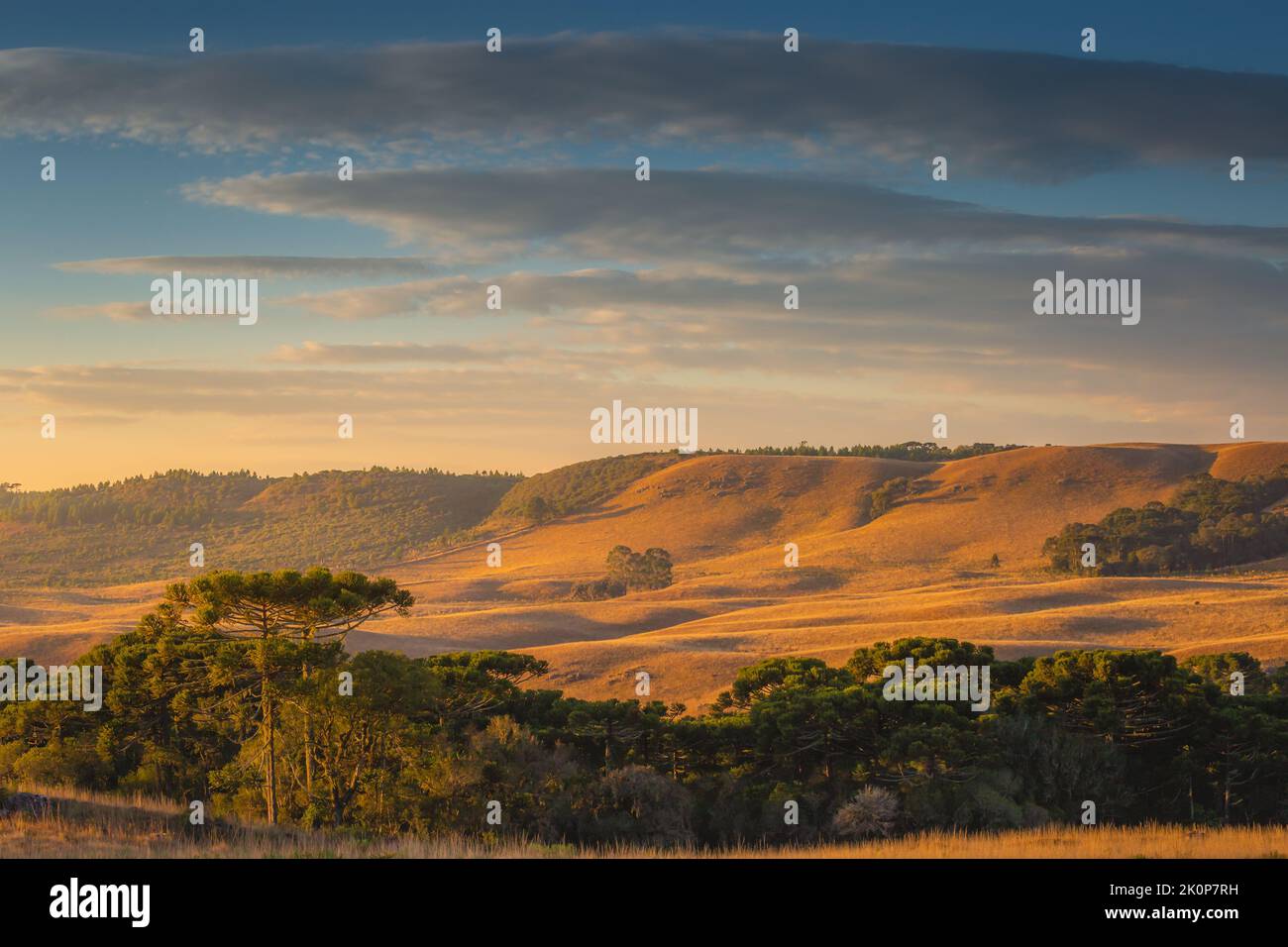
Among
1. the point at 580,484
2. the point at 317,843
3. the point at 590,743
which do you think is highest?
the point at 580,484

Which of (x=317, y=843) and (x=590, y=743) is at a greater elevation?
(x=317, y=843)

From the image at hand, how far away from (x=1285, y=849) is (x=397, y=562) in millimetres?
143116

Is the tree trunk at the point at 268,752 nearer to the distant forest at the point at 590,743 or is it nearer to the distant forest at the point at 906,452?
the distant forest at the point at 590,743

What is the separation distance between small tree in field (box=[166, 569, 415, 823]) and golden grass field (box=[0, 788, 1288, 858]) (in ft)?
17.8

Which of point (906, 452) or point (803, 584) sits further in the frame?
point (906, 452)

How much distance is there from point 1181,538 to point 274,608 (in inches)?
3763

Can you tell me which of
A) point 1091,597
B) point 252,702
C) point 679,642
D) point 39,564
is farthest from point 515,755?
point 39,564

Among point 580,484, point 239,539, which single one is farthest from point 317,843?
point 239,539

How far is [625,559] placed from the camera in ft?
380

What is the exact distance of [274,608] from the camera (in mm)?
23469

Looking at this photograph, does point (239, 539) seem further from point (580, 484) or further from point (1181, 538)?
point (1181, 538)

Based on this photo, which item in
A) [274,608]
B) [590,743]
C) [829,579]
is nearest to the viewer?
[274,608]

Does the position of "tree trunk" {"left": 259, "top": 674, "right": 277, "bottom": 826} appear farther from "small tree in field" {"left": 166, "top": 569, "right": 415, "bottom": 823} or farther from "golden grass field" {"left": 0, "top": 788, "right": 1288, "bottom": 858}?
"golden grass field" {"left": 0, "top": 788, "right": 1288, "bottom": 858}

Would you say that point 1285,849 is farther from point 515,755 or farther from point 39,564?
point 39,564
